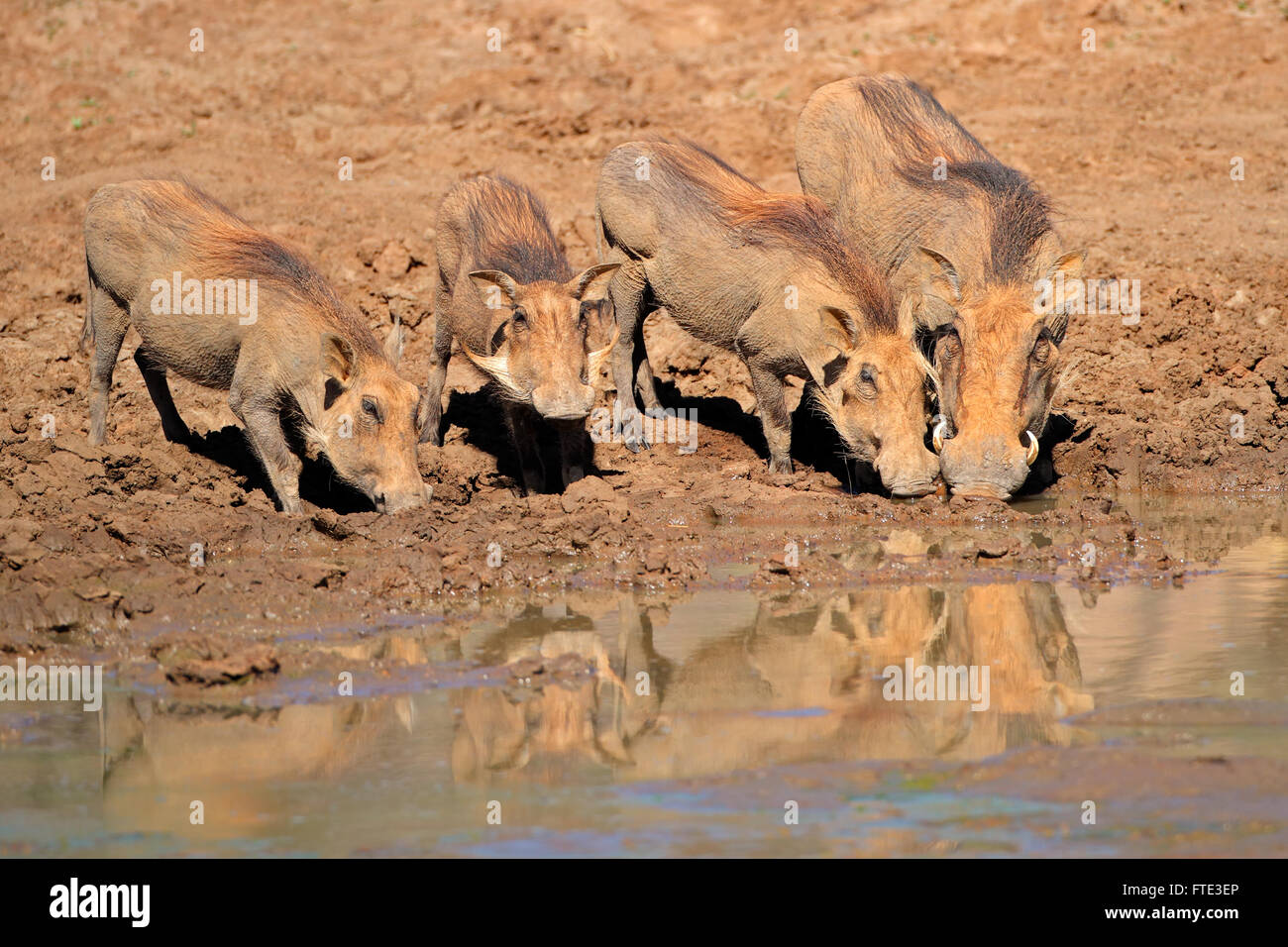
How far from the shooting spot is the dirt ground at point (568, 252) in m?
5.86

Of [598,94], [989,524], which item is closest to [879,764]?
[989,524]

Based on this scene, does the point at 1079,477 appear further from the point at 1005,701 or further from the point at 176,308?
the point at 176,308

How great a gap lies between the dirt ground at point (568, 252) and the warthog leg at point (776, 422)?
0.12m

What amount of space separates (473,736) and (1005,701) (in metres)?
1.44

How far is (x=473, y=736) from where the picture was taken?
4.00 metres

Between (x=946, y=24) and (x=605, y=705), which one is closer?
(x=605, y=705)

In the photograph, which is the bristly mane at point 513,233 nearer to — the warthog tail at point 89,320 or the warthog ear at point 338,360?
the warthog ear at point 338,360

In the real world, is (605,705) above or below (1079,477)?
below

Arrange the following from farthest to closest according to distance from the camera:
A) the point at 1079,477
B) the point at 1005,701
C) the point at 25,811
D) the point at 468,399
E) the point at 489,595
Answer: the point at 468,399
the point at 1079,477
the point at 489,595
the point at 1005,701
the point at 25,811

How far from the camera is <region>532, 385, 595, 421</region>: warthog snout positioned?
6883mm

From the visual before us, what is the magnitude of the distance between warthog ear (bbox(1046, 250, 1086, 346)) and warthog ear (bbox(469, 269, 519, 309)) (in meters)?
2.42
